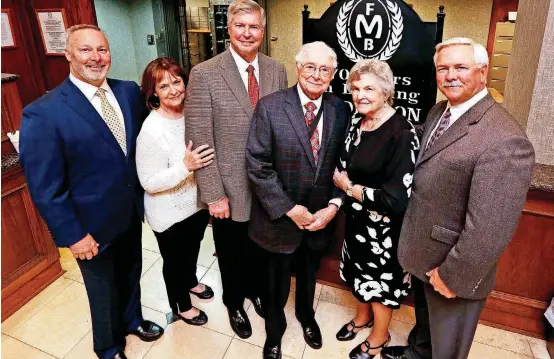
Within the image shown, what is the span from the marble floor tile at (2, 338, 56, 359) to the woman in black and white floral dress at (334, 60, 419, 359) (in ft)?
5.94

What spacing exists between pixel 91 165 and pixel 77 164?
0.19ft

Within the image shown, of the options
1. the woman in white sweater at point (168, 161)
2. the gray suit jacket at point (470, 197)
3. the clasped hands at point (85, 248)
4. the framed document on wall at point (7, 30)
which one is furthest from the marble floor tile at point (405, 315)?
the framed document on wall at point (7, 30)

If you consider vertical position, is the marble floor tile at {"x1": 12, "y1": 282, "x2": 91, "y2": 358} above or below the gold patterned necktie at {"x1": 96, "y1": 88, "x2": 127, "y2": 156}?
below

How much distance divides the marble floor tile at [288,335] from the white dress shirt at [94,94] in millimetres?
1430

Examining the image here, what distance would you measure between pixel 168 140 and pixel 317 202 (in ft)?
2.63

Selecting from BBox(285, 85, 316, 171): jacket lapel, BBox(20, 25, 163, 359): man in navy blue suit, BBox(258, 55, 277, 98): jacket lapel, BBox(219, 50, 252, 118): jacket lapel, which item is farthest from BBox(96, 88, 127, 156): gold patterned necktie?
BBox(285, 85, 316, 171): jacket lapel

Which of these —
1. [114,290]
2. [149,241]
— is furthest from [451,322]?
[149,241]

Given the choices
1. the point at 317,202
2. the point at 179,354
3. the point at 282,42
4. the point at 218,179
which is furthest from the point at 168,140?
the point at 282,42

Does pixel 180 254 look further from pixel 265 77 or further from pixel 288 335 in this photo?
pixel 265 77

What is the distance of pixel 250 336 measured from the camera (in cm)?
229

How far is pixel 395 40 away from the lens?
7.23 ft

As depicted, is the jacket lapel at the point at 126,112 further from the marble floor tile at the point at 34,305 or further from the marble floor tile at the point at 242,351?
the marble floor tile at the point at 34,305

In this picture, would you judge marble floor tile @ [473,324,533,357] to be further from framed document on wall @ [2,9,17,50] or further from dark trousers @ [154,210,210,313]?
framed document on wall @ [2,9,17,50]

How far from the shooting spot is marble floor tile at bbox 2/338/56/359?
7.06 feet
